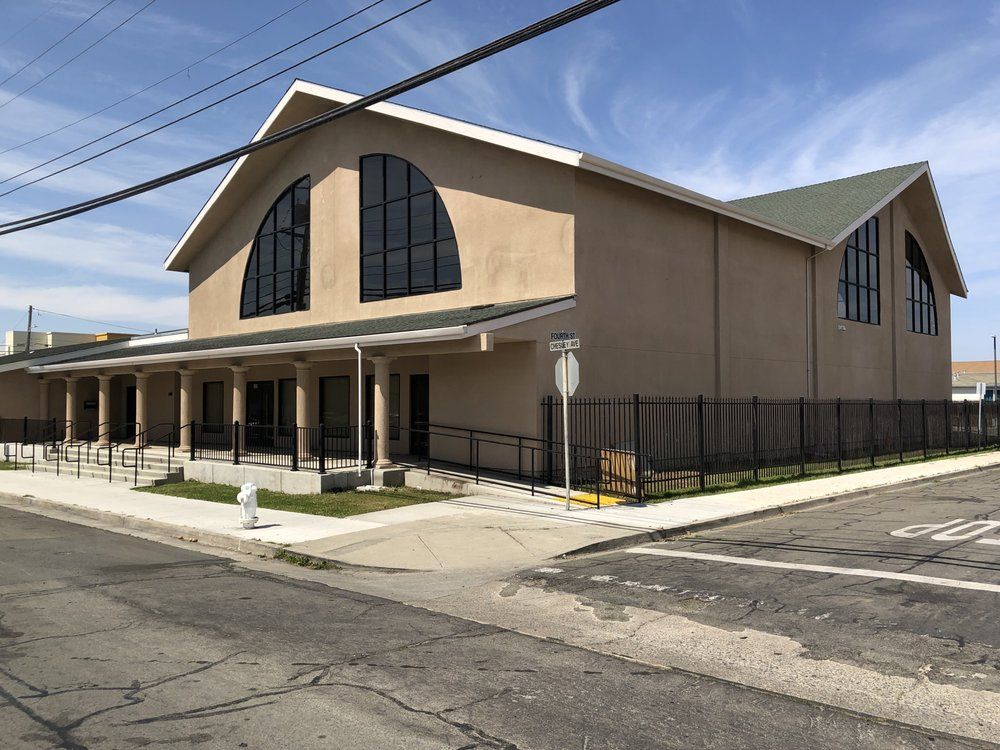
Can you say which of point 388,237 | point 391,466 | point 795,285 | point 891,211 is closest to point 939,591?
point 391,466

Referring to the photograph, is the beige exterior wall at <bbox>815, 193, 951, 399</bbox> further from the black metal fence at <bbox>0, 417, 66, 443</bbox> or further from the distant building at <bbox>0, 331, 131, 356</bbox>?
the distant building at <bbox>0, 331, 131, 356</bbox>

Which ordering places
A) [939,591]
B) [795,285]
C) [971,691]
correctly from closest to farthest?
[971,691] → [939,591] → [795,285]

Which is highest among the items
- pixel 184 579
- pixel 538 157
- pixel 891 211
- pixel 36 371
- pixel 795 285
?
pixel 891 211

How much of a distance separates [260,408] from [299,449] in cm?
690

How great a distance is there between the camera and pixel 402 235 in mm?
21625

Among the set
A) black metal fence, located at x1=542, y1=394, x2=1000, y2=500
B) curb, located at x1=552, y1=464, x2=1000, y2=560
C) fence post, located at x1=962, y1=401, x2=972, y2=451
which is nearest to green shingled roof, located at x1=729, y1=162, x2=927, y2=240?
black metal fence, located at x1=542, y1=394, x2=1000, y2=500

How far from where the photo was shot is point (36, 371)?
28875mm

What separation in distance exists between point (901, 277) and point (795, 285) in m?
9.68

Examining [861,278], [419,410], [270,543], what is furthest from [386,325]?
[861,278]

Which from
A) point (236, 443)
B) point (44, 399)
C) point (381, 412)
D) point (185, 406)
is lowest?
point (236, 443)

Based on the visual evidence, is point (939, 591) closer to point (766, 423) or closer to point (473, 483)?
point (473, 483)

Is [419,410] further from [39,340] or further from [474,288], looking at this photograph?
[39,340]

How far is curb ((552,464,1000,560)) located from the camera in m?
11.2

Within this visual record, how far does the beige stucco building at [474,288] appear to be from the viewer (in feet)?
59.1
